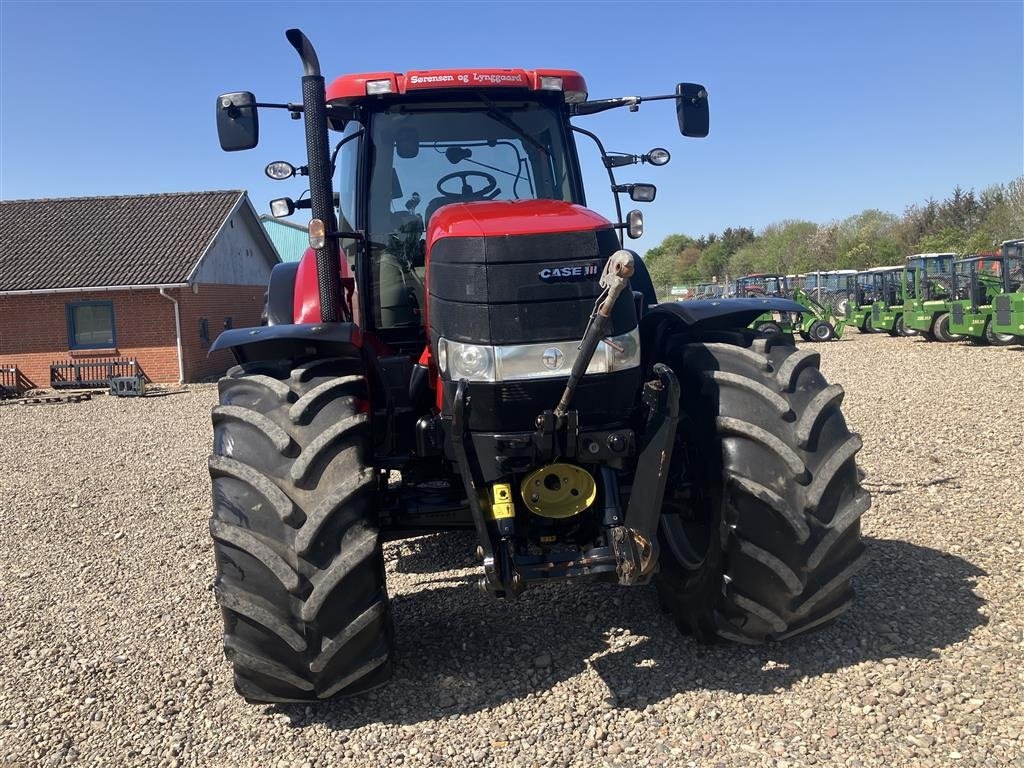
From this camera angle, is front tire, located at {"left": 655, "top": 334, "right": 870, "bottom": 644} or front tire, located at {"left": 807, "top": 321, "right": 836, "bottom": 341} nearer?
front tire, located at {"left": 655, "top": 334, "right": 870, "bottom": 644}

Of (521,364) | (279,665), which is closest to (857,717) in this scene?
(521,364)

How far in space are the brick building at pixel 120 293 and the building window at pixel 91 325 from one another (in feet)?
0.08

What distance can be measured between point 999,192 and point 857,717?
50885 mm

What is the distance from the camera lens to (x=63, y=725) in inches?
133

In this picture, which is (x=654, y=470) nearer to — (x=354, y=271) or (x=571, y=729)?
(x=571, y=729)

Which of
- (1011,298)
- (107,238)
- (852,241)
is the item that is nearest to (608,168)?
(1011,298)

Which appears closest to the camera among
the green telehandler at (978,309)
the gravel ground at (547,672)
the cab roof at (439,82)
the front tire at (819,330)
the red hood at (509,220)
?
the gravel ground at (547,672)

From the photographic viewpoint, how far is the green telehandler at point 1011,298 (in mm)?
17125

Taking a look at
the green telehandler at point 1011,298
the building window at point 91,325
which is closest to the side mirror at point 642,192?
the green telehandler at point 1011,298

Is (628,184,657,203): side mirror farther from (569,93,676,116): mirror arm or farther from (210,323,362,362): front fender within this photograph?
(210,323,362,362): front fender

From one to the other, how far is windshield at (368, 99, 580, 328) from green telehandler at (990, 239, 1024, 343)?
1622 cm

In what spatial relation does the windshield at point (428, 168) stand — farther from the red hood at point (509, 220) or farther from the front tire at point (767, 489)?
the front tire at point (767, 489)

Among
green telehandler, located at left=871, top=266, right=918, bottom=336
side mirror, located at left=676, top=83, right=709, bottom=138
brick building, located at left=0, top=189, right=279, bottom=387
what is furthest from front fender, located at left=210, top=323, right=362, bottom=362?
green telehandler, located at left=871, top=266, right=918, bottom=336

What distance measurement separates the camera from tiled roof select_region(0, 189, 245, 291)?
69.6 ft
